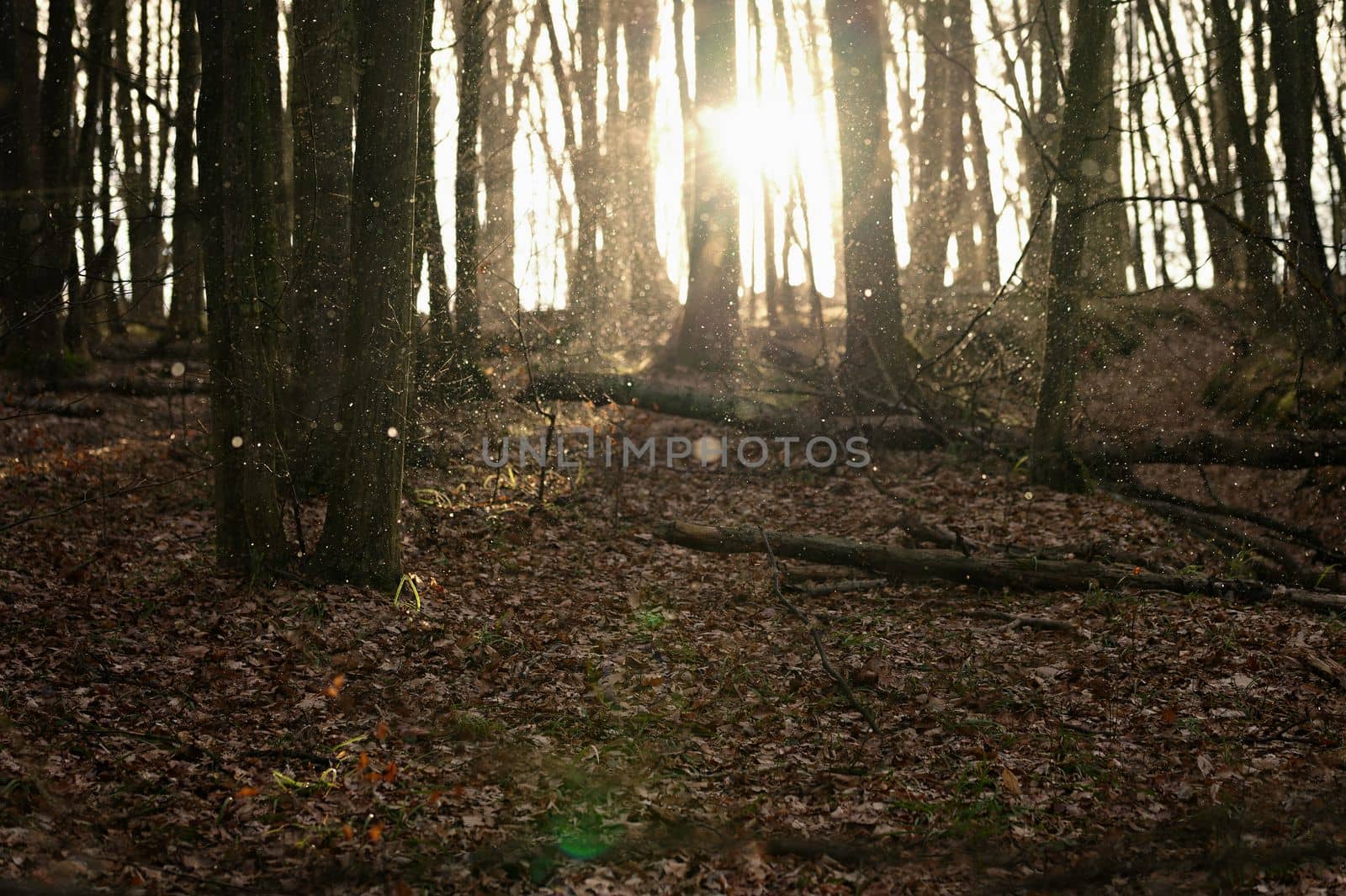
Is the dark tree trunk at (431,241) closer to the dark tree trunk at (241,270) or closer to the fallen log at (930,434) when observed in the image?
the fallen log at (930,434)

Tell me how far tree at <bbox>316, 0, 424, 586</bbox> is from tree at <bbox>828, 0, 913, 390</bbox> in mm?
7767

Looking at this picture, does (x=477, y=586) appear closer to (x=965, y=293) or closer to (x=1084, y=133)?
(x=1084, y=133)

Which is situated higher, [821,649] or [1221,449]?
[1221,449]

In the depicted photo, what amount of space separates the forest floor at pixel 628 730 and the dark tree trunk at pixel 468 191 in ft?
13.6

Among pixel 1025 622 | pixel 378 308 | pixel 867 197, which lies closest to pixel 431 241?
pixel 378 308

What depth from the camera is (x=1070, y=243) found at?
1076 cm

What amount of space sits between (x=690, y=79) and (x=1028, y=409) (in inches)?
590

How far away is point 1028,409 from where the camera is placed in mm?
14688

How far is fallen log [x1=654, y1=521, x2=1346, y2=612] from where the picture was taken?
25.7 feet

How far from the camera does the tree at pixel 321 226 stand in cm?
989

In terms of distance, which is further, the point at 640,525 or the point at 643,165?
the point at 643,165

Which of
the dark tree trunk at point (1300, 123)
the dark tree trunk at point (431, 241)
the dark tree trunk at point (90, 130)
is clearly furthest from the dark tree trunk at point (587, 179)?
the dark tree trunk at point (1300, 123)

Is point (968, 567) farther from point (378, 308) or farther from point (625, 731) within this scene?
point (378, 308)

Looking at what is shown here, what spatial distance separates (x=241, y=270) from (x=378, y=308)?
1.00m
